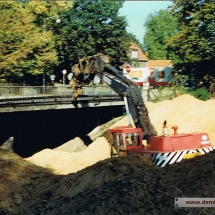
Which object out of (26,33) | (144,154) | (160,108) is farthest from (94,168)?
(26,33)

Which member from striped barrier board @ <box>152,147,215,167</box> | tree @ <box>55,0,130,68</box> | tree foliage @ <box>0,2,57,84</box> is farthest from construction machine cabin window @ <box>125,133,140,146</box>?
tree @ <box>55,0,130,68</box>

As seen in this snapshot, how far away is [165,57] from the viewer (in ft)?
358

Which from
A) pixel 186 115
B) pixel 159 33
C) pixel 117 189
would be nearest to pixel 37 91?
pixel 186 115

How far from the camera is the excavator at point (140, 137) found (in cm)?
1831

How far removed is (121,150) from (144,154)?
162 cm

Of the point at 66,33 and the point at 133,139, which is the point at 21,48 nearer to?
the point at 66,33

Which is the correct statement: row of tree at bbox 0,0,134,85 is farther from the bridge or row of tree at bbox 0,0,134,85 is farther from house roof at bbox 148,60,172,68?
house roof at bbox 148,60,172,68

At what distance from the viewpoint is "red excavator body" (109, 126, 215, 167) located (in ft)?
59.9

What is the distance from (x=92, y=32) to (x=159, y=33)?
173 feet

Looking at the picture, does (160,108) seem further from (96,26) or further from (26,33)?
(96,26)

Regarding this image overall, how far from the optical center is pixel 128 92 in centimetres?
2228

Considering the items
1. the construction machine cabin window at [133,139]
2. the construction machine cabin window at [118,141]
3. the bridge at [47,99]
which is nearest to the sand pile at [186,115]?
the bridge at [47,99]

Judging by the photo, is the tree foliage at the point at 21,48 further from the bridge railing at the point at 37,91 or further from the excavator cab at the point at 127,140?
the excavator cab at the point at 127,140

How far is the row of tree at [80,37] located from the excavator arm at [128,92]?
1783cm
